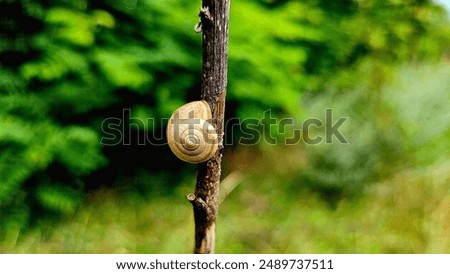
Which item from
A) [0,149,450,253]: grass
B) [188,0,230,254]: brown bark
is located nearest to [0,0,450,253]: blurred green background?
[0,149,450,253]: grass

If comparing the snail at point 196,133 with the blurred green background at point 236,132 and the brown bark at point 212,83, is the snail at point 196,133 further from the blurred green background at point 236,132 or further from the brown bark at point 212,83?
the blurred green background at point 236,132

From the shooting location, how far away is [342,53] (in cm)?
381

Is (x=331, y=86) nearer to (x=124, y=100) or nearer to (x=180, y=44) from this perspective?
(x=180, y=44)

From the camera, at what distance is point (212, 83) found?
1231mm

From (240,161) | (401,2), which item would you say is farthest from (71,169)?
(401,2)

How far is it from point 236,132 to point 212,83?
2751 millimetres

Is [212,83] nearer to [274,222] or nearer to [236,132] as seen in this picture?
[274,222]

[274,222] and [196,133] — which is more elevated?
[274,222]

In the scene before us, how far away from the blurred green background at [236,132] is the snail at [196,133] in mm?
1646

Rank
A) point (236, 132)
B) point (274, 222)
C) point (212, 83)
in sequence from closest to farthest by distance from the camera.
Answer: point (212, 83)
point (274, 222)
point (236, 132)

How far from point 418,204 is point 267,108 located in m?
1.15

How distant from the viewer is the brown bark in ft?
3.92

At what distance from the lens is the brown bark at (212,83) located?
1193 millimetres

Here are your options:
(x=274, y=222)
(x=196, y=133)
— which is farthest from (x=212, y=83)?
(x=274, y=222)
